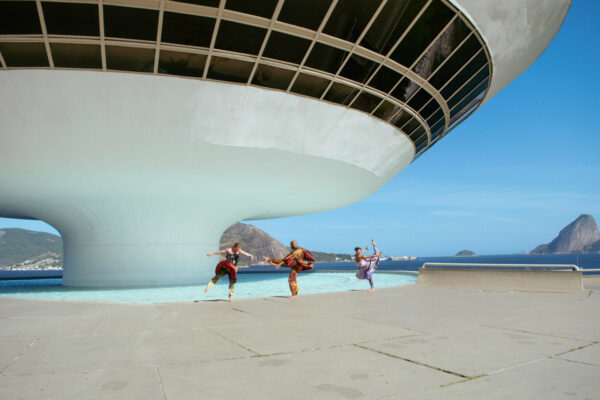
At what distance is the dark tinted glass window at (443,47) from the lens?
11820 mm

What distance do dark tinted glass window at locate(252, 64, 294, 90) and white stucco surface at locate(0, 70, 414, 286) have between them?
42 cm

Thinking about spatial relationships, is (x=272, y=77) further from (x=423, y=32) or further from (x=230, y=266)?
(x=230, y=266)

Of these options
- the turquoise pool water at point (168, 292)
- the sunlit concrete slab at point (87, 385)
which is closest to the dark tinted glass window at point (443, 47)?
the turquoise pool water at point (168, 292)

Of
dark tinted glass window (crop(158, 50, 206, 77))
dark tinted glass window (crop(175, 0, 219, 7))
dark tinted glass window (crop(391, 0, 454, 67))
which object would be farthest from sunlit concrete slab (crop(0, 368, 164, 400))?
dark tinted glass window (crop(391, 0, 454, 67))

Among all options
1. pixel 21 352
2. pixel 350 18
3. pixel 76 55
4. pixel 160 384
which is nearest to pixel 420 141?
pixel 350 18

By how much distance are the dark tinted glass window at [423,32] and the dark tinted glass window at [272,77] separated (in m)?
3.18

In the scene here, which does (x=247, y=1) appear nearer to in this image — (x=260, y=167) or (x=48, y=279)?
(x=260, y=167)

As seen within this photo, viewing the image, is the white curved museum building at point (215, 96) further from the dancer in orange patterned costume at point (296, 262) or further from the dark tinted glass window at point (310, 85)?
the dancer in orange patterned costume at point (296, 262)

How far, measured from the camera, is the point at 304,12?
1033 centimetres

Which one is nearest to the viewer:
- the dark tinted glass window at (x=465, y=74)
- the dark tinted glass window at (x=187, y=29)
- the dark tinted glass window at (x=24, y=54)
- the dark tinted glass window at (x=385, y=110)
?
the dark tinted glass window at (x=187, y=29)

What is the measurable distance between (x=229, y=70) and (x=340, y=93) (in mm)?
3640

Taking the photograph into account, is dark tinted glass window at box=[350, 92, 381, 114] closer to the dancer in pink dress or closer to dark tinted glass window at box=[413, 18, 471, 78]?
dark tinted glass window at box=[413, 18, 471, 78]

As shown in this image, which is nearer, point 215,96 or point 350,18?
point 350,18

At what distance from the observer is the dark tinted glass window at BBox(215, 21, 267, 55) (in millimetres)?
10402
